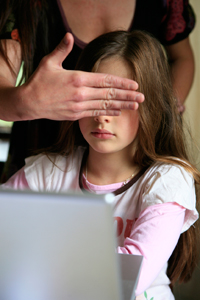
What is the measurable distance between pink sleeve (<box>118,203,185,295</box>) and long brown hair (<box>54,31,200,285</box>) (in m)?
0.18

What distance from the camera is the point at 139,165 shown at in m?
1.18

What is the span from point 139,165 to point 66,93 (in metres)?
0.43

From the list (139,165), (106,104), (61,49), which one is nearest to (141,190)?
(139,165)

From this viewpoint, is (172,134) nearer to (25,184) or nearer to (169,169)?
(169,169)

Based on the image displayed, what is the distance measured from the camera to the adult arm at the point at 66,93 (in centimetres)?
84

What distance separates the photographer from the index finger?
842mm

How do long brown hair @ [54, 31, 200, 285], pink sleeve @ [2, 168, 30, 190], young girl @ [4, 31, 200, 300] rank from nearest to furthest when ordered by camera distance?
young girl @ [4, 31, 200, 300] < long brown hair @ [54, 31, 200, 285] < pink sleeve @ [2, 168, 30, 190]

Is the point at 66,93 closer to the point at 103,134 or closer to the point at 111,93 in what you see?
the point at 111,93

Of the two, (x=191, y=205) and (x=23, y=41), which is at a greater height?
(x=23, y=41)

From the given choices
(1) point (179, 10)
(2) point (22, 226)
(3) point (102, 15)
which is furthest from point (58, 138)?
(2) point (22, 226)

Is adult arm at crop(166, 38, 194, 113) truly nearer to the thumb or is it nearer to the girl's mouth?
the girl's mouth

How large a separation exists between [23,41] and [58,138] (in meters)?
0.35

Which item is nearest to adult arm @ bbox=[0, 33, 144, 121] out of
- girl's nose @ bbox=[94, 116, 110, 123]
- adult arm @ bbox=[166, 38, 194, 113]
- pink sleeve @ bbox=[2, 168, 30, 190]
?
girl's nose @ bbox=[94, 116, 110, 123]

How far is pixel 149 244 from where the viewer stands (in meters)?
0.89
